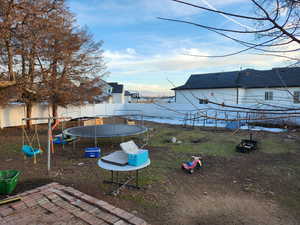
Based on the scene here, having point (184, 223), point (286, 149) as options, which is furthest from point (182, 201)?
point (286, 149)

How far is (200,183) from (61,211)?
245cm

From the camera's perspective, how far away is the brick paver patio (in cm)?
209

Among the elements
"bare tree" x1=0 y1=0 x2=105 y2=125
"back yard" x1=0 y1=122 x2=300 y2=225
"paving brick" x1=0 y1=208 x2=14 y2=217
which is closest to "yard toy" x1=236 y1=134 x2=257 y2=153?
"back yard" x1=0 y1=122 x2=300 y2=225

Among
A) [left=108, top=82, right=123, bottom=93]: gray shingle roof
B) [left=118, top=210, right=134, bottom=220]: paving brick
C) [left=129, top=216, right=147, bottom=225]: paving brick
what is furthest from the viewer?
[left=108, top=82, right=123, bottom=93]: gray shingle roof

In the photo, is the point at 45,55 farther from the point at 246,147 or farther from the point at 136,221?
the point at 246,147

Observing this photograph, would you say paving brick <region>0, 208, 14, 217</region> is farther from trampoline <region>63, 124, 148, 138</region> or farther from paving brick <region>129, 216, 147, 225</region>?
trampoline <region>63, 124, 148, 138</region>

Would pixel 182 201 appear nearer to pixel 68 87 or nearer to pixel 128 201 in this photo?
pixel 128 201

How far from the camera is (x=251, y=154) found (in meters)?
5.25

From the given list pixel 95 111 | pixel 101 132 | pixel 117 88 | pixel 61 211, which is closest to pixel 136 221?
pixel 61 211

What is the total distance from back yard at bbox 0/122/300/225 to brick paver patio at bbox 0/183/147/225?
0.28 metres

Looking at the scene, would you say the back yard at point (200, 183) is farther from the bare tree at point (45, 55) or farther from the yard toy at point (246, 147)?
the bare tree at point (45, 55)

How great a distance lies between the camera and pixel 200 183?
3414 millimetres

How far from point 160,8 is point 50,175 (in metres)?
3.85

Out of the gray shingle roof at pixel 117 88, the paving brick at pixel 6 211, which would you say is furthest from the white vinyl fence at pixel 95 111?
the gray shingle roof at pixel 117 88
